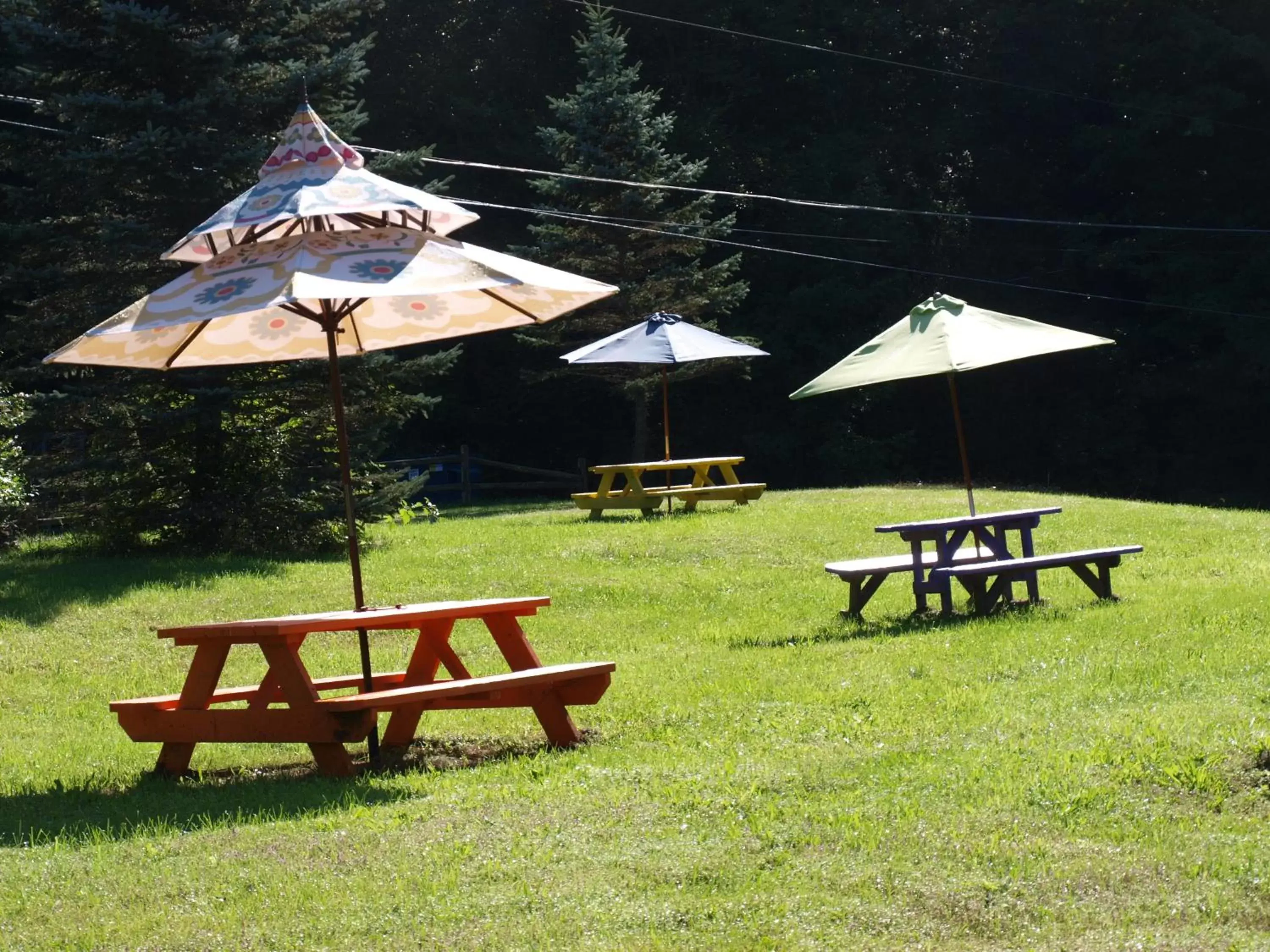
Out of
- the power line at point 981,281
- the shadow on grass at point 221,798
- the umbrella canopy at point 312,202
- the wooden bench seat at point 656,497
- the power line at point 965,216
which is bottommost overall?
the shadow on grass at point 221,798

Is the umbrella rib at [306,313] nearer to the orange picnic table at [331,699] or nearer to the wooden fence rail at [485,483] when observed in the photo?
the orange picnic table at [331,699]

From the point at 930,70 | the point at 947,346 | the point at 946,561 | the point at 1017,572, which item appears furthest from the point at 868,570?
the point at 930,70

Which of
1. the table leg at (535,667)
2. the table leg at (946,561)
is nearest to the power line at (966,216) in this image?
the table leg at (946,561)

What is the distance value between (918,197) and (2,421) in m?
27.0

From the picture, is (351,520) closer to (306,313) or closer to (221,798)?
(306,313)

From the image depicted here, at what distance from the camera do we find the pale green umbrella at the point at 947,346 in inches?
413

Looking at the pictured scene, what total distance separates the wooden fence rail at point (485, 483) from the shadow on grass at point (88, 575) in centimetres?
1242

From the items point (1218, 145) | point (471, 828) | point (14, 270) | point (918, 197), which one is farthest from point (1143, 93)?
point (471, 828)

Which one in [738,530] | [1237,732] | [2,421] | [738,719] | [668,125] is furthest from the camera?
[668,125]

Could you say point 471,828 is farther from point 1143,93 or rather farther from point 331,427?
point 1143,93

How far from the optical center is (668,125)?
29188mm

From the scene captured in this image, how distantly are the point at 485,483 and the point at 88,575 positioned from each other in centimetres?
1725

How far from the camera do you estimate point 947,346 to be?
421 inches

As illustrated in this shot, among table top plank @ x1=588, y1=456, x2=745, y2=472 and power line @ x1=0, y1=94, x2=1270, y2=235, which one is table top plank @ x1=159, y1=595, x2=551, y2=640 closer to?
table top plank @ x1=588, y1=456, x2=745, y2=472
